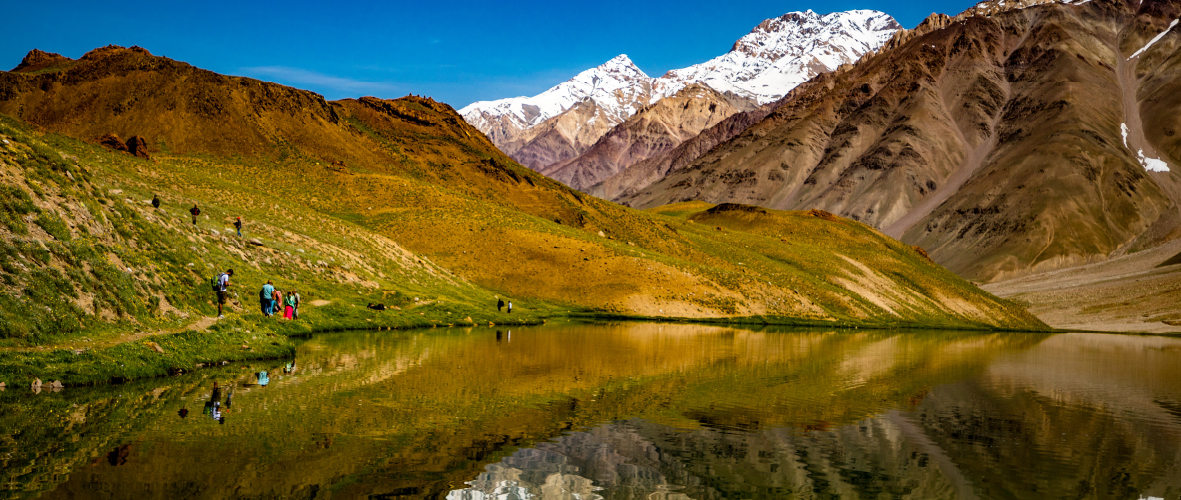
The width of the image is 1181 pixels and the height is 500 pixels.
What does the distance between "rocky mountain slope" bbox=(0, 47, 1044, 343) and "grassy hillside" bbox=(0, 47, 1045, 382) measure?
0.34m

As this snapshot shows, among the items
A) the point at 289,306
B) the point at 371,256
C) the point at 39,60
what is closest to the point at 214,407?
the point at 289,306

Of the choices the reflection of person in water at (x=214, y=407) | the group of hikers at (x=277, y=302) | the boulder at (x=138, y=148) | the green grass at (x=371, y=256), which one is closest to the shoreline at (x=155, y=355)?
the green grass at (x=371, y=256)

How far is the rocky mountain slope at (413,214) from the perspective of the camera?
2766 inches

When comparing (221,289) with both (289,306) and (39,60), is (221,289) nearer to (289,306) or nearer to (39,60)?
(289,306)

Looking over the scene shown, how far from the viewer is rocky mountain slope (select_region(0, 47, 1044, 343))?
230 ft

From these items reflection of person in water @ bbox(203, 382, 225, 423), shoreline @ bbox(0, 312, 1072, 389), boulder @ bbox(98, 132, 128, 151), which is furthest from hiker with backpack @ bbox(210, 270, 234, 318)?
boulder @ bbox(98, 132, 128, 151)

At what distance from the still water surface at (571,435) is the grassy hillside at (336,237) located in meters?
6.33

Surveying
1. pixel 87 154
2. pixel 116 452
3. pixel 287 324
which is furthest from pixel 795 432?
pixel 87 154

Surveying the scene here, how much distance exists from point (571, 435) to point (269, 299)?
1033 inches

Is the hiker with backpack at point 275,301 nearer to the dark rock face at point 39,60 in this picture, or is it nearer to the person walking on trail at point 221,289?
the person walking on trail at point 221,289

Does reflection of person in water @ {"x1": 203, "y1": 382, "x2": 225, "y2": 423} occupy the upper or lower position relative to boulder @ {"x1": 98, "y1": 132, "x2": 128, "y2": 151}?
lower

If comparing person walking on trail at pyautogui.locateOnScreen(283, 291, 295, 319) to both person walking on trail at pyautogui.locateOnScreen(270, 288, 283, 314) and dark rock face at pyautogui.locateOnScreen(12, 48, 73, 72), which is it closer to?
person walking on trail at pyautogui.locateOnScreen(270, 288, 283, 314)

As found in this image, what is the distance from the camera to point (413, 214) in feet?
289

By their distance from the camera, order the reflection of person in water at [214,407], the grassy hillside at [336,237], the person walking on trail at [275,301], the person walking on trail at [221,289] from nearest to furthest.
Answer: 1. the reflection of person in water at [214,407]
2. the grassy hillside at [336,237]
3. the person walking on trail at [221,289]
4. the person walking on trail at [275,301]
